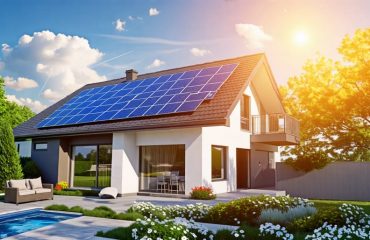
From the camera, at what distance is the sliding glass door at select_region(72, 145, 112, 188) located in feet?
61.0

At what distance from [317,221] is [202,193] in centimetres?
713

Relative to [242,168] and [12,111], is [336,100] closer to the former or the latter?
[242,168]

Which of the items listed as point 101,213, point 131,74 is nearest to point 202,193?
point 101,213

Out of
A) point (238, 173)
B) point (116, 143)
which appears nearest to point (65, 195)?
point (116, 143)

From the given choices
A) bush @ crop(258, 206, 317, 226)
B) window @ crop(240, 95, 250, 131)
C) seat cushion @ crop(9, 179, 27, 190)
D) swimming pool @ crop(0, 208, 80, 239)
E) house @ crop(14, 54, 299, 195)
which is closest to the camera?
bush @ crop(258, 206, 317, 226)

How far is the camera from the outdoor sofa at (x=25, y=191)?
14.2 meters

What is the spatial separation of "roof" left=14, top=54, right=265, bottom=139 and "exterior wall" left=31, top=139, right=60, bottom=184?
27.6 inches

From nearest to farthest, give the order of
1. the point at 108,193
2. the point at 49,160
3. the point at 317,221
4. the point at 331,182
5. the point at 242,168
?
the point at 317,221 < the point at 108,193 < the point at 331,182 < the point at 49,160 < the point at 242,168

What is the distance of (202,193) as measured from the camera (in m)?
14.6

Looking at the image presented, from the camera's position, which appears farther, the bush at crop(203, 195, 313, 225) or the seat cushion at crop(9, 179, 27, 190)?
the seat cushion at crop(9, 179, 27, 190)

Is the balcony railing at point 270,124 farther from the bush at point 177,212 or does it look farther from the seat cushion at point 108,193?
the bush at point 177,212

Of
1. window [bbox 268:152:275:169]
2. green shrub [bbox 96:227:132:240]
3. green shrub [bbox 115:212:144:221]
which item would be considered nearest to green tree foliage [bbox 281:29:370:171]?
window [bbox 268:152:275:169]

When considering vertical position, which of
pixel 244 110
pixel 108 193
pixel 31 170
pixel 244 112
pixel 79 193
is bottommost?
pixel 79 193

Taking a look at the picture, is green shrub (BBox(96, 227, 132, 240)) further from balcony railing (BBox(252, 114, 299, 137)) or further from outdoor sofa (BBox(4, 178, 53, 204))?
balcony railing (BBox(252, 114, 299, 137))
